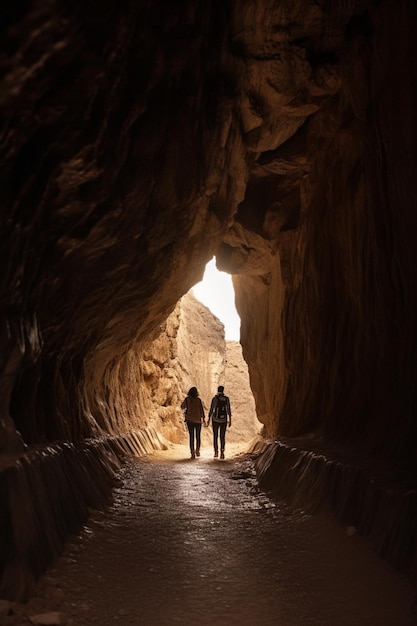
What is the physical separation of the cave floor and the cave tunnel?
0.18 metres

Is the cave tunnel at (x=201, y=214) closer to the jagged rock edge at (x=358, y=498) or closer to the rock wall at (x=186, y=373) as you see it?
the jagged rock edge at (x=358, y=498)

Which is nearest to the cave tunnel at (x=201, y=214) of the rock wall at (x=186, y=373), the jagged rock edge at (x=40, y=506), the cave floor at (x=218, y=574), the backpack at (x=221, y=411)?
the jagged rock edge at (x=40, y=506)

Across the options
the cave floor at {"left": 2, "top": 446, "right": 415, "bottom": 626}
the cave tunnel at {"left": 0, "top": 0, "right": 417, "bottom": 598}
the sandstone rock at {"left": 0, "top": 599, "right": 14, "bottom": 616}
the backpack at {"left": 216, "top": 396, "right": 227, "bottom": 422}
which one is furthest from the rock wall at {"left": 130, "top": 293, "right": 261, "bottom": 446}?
the sandstone rock at {"left": 0, "top": 599, "right": 14, "bottom": 616}

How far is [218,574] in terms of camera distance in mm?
3654

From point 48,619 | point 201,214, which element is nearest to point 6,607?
point 48,619

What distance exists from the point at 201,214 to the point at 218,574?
5.38 m

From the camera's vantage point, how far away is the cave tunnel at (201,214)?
11.5ft

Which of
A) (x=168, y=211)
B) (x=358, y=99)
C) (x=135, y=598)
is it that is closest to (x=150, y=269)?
(x=168, y=211)

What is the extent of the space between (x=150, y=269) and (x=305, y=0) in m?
3.84

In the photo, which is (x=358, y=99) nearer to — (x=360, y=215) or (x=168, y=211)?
(x=360, y=215)

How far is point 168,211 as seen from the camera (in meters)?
6.79

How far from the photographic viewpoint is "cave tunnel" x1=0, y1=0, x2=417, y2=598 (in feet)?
11.5

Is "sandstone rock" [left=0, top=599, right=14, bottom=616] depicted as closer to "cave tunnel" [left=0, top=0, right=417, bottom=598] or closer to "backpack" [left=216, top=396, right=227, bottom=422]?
"cave tunnel" [left=0, top=0, right=417, bottom=598]

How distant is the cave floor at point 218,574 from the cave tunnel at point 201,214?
180 mm
